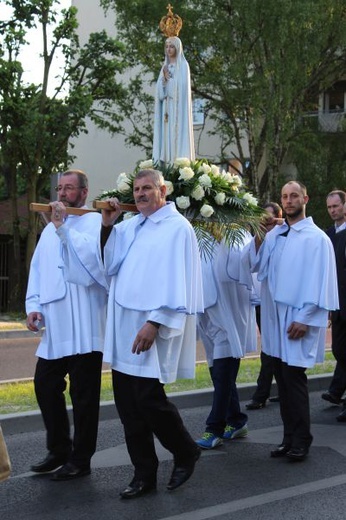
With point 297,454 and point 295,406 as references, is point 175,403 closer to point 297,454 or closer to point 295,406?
point 295,406

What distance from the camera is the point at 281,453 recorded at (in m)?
Answer: 6.76

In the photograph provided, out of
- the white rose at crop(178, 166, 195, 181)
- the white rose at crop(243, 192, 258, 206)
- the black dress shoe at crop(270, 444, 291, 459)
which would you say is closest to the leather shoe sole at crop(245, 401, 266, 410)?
the black dress shoe at crop(270, 444, 291, 459)

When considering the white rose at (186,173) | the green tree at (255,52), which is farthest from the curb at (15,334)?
the white rose at (186,173)

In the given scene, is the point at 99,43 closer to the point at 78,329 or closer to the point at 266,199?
the point at 266,199

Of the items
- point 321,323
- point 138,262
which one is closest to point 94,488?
point 138,262

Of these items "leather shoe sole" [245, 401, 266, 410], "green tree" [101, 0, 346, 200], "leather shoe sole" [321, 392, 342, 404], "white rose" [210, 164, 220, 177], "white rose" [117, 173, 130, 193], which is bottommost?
"leather shoe sole" [245, 401, 266, 410]

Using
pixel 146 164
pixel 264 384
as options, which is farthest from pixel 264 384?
pixel 146 164

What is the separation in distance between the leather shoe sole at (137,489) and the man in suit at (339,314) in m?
3.83

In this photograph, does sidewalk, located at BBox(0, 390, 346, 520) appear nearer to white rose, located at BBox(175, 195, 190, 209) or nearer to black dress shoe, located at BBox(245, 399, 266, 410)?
black dress shoe, located at BBox(245, 399, 266, 410)

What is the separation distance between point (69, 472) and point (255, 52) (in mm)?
21440

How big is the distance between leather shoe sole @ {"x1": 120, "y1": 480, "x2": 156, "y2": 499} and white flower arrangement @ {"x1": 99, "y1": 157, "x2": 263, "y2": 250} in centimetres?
214

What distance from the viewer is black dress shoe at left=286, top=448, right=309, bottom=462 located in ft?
21.5

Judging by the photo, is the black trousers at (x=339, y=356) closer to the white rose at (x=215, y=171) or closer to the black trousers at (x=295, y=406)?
the black trousers at (x=295, y=406)

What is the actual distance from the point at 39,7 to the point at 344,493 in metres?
18.8
